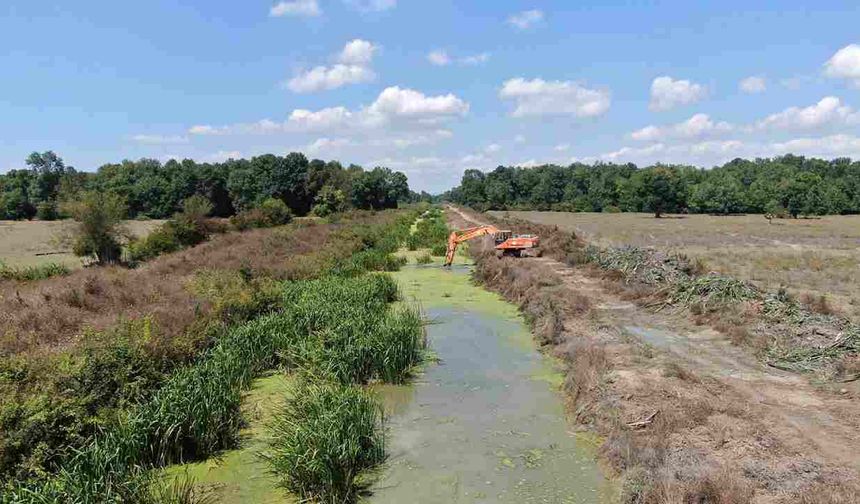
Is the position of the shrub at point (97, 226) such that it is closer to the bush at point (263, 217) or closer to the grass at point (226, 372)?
the bush at point (263, 217)

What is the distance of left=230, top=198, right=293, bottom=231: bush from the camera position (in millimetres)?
46562

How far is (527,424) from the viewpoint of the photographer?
31.2 feet

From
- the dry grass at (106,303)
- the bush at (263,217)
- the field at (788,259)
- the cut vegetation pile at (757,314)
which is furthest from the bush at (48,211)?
the cut vegetation pile at (757,314)

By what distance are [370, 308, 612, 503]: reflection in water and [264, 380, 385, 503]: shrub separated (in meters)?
0.44

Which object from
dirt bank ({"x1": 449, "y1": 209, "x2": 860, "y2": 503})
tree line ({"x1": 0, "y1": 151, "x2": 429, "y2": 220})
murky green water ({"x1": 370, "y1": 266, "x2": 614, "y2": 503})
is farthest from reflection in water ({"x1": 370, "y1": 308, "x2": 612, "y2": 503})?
tree line ({"x1": 0, "y1": 151, "x2": 429, "y2": 220})

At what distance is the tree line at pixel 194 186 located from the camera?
83875 millimetres

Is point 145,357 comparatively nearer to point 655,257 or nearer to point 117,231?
point 655,257

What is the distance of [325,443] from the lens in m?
7.47

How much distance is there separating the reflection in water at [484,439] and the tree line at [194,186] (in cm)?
6915

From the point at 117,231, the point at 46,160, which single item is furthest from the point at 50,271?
the point at 46,160

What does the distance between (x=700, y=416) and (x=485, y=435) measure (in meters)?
3.46

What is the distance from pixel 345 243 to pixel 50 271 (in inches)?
617

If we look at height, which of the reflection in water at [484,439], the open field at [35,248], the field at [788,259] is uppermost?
the open field at [35,248]

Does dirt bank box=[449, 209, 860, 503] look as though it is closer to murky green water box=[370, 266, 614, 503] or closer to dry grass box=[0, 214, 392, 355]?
murky green water box=[370, 266, 614, 503]
